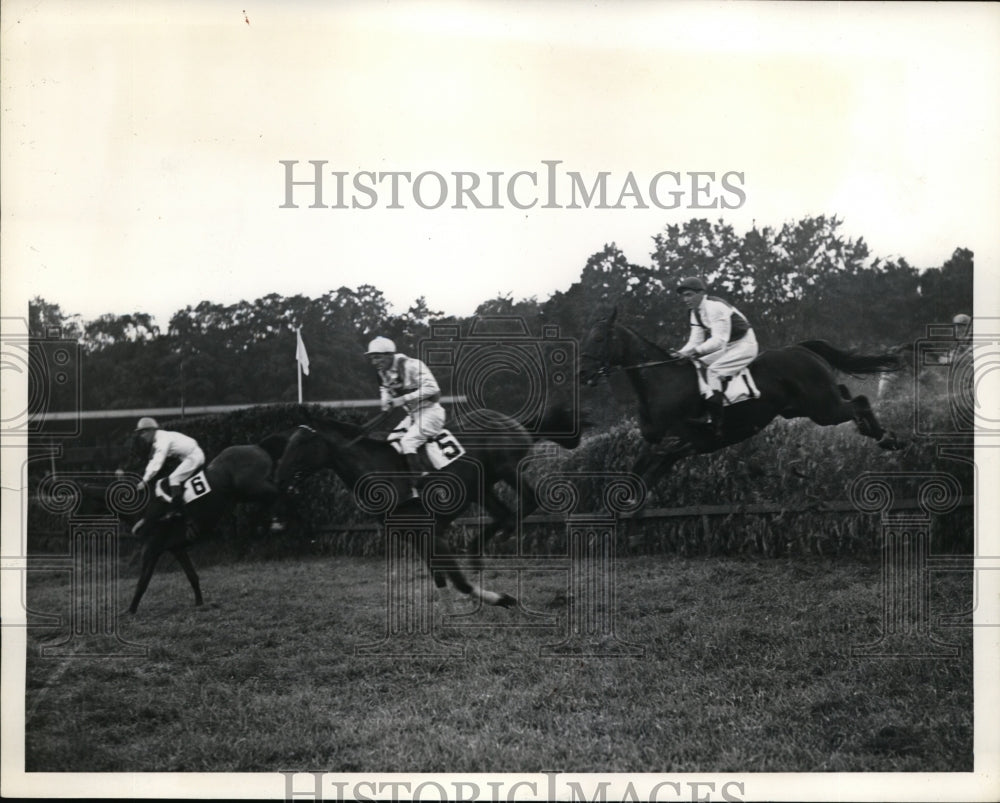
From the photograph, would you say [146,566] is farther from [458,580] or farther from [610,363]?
[610,363]

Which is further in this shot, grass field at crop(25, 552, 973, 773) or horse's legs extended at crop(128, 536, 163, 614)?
horse's legs extended at crop(128, 536, 163, 614)

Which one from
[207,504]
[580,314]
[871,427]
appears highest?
[580,314]

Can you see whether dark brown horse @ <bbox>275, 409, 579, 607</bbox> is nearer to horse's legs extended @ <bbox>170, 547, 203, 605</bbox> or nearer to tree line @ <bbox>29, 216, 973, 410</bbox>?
tree line @ <bbox>29, 216, 973, 410</bbox>

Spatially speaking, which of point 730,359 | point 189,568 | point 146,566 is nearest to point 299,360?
point 189,568

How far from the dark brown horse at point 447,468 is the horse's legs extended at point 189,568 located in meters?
0.69

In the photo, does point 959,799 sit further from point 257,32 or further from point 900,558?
point 257,32

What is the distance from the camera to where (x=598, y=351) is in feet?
15.2

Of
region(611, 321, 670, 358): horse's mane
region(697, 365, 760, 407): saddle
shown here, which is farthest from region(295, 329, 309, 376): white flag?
region(697, 365, 760, 407): saddle

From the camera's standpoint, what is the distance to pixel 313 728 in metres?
4.52

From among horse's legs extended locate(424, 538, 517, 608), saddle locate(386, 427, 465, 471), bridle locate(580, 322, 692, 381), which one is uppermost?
bridle locate(580, 322, 692, 381)

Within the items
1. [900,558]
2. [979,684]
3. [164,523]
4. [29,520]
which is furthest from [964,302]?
[29,520]

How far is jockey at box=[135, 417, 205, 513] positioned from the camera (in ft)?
15.2
